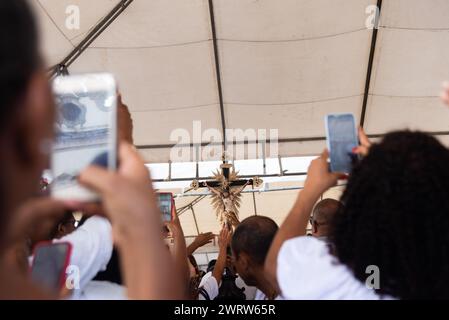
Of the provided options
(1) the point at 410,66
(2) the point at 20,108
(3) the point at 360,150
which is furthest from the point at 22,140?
(1) the point at 410,66

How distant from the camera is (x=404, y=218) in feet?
3.20

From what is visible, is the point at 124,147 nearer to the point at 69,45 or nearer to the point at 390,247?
the point at 390,247

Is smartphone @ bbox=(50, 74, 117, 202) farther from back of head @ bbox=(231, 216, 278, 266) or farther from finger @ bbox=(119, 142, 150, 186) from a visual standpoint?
back of head @ bbox=(231, 216, 278, 266)

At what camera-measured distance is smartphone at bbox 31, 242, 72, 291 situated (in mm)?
1084

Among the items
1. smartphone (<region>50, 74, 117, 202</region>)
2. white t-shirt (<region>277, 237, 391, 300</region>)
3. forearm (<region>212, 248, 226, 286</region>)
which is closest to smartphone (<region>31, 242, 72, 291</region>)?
smartphone (<region>50, 74, 117, 202</region>)

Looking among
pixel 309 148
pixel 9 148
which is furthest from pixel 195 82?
pixel 9 148

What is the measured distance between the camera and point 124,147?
0.83 meters

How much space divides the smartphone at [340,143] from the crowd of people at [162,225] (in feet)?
0.12

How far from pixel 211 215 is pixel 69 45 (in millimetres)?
4812

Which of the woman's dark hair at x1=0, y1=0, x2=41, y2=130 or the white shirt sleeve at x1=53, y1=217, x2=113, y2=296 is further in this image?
the white shirt sleeve at x1=53, y1=217, x2=113, y2=296

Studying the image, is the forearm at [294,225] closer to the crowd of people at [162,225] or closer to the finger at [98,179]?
the crowd of people at [162,225]

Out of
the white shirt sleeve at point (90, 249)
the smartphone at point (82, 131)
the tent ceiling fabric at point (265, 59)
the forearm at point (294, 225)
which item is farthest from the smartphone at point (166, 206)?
the tent ceiling fabric at point (265, 59)

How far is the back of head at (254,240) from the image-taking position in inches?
68.0

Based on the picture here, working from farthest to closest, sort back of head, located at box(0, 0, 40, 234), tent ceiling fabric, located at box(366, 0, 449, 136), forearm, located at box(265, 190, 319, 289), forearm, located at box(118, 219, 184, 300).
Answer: tent ceiling fabric, located at box(366, 0, 449, 136) → forearm, located at box(265, 190, 319, 289) → forearm, located at box(118, 219, 184, 300) → back of head, located at box(0, 0, 40, 234)
